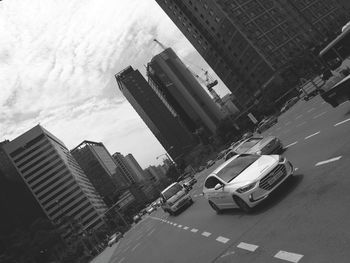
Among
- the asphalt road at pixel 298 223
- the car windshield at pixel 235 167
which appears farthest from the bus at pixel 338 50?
the car windshield at pixel 235 167

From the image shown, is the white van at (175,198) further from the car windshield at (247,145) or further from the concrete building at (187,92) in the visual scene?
the concrete building at (187,92)

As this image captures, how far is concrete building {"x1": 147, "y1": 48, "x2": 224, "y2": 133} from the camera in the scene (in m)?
188

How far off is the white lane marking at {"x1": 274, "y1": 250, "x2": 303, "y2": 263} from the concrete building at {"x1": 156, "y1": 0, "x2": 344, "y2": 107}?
86822mm

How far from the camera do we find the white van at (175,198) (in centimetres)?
2423

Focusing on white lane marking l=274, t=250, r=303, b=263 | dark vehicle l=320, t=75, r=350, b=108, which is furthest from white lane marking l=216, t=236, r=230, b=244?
dark vehicle l=320, t=75, r=350, b=108

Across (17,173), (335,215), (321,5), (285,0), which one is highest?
(17,173)

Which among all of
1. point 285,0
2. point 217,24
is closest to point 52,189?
point 217,24

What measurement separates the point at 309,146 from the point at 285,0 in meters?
102

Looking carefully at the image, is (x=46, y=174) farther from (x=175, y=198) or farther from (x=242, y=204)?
(x=242, y=204)

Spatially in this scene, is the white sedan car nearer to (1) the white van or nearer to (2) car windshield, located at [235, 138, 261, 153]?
(2) car windshield, located at [235, 138, 261, 153]

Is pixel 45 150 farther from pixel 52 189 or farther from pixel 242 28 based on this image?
pixel 242 28

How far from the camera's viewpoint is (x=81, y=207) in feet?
485

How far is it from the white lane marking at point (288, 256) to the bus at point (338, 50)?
11.2m

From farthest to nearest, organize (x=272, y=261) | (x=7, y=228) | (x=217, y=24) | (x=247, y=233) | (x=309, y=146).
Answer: (x=7, y=228) < (x=217, y=24) < (x=309, y=146) < (x=247, y=233) < (x=272, y=261)
